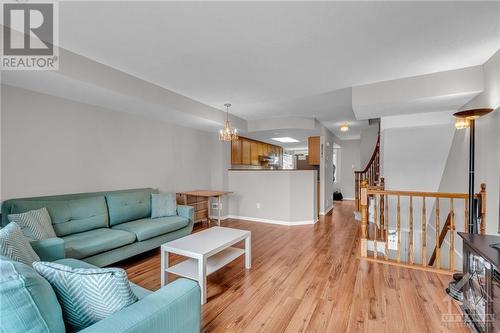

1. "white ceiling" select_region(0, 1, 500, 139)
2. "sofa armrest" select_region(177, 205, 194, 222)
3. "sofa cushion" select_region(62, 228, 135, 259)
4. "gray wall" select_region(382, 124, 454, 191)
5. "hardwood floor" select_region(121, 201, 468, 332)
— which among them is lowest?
"hardwood floor" select_region(121, 201, 468, 332)

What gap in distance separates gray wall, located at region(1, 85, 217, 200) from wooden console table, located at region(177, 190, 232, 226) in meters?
0.33

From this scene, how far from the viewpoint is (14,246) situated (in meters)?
1.47

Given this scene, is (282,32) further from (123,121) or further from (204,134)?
(204,134)

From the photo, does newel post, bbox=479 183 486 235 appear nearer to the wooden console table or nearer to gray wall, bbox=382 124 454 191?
gray wall, bbox=382 124 454 191

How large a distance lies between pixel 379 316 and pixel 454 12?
2508 mm

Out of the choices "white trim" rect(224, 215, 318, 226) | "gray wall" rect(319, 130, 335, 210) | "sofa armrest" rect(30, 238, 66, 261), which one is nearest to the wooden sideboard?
"white trim" rect(224, 215, 318, 226)

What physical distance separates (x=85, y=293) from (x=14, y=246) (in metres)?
0.88

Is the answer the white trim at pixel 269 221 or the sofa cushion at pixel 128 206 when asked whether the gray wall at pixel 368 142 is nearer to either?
the white trim at pixel 269 221

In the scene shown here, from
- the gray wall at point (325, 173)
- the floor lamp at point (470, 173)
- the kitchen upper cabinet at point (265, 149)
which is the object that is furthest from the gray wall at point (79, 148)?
the floor lamp at point (470, 173)

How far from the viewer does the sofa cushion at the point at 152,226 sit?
3.01 metres

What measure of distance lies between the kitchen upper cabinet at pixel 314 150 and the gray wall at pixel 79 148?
3.28 meters

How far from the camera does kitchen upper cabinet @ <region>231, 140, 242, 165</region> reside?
6039mm

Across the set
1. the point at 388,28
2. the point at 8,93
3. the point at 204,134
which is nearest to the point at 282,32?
the point at 388,28

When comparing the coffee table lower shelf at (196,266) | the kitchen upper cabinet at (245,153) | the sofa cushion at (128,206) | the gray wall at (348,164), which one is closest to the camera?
the coffee table lower shelf at (196,266)
